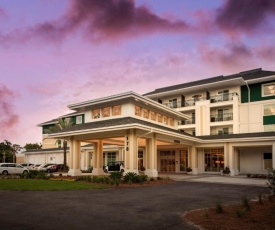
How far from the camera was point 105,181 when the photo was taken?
69.4 ft

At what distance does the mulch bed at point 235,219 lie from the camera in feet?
26.4

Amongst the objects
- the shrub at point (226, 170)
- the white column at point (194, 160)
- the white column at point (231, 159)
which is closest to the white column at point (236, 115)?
the white column at point (231, 159)

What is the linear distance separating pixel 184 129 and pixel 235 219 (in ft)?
132

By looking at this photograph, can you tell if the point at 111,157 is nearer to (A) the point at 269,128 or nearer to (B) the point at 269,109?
(A) the point at 269,128

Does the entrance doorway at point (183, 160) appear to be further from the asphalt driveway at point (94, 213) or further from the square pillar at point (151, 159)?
the asphalt driveway at point (94, 213)

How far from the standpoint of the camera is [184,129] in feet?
160

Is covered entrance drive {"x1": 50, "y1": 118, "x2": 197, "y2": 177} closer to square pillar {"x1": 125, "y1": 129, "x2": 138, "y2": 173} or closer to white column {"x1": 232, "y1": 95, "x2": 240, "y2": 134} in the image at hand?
square pillar {"x1": 125, "y1": 129, "x2": 138, "y2": 173}

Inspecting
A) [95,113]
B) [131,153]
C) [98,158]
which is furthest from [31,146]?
[131,153]

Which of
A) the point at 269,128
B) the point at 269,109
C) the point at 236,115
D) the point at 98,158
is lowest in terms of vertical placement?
the point at 98,158

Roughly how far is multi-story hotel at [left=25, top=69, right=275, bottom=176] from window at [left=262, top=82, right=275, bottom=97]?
1 centimetres

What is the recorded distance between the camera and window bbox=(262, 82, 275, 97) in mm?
40250

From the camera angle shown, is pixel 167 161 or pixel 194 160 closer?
pixel 194 160

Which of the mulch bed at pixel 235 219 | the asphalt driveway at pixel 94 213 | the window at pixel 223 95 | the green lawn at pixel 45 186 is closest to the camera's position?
the mulch bed at pixel 235 219

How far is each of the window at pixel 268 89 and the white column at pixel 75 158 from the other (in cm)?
2793
